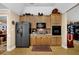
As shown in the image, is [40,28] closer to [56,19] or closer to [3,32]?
[56,19]

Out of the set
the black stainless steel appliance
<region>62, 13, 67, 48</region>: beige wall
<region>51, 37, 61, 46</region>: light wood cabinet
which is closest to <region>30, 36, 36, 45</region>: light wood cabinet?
<region>51, 37, 61, 46</region>: light wood cabinet

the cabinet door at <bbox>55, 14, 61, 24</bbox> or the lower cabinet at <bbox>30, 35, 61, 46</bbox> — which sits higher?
the cabinet door at <bbox>55, 14, 61, 24</bbox>

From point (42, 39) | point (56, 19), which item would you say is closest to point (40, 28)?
point (42, 39)

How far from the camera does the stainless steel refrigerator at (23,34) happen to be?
804 centimetres

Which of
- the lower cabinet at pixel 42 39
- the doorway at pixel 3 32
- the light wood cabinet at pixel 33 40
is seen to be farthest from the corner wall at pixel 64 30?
the doorway at pixel 3 32

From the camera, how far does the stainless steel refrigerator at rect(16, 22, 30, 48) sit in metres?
8.04

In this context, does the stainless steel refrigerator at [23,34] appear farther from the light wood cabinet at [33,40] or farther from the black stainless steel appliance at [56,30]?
the black stainless steel appliance at [56,30]

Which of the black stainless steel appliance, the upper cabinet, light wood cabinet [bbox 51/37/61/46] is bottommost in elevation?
light wood cabinet [bbox 51/37/61/46]

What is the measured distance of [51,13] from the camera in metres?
8.80

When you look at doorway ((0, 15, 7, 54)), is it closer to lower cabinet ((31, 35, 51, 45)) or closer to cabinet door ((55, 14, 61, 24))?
lower cabinet ((31, 35, 51, 45))

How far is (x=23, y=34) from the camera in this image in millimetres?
8109

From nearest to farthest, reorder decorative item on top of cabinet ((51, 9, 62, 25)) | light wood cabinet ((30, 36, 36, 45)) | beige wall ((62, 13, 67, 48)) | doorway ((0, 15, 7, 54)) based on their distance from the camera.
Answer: doorway ((0, 15, 7, 54)) < beige wall ((62, 13, 67, 48)) < light wood cabinet ((30, 36, 36, 45)) < decorative item on top of cabinet ((51, 9, 62, 25))

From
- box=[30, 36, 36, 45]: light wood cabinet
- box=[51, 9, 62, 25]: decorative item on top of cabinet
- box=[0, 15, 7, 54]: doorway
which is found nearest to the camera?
box=[0, 15, 7, 54]: doorway
